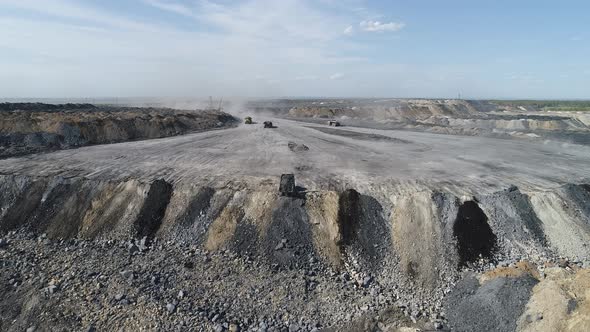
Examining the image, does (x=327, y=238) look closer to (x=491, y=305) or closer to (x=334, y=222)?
(x=334, y=222)

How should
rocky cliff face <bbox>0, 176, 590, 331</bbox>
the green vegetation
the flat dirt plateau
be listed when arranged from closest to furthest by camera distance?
the flat dirt plateau < rocky cliff face <bbox>0, 176, 590, 331</bbox> < the green vegetation

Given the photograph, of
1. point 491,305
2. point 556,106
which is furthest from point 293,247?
point 556,106

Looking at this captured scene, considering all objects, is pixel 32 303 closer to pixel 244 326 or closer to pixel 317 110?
pixel 244 326

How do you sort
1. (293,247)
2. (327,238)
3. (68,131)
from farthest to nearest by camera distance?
(68,131)
(327,238)
(293,247)

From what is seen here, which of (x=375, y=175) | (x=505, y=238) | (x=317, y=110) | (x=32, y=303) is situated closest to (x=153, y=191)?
(x=32, y=303)

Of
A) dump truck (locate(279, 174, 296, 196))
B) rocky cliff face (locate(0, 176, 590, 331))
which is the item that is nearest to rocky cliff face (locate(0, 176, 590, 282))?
rocky cliff face (locate(0, 176, 590, 331))

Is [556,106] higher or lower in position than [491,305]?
higher

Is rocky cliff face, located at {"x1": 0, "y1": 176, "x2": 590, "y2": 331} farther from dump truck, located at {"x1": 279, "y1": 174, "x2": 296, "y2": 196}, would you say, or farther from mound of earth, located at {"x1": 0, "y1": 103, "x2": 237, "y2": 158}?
mound of earth, located at {"x1": 0, "y1": 103, "x2": 237, "y2": 158}

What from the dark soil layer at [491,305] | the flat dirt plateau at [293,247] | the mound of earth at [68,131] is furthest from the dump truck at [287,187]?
the mound of earth at [68,131]
